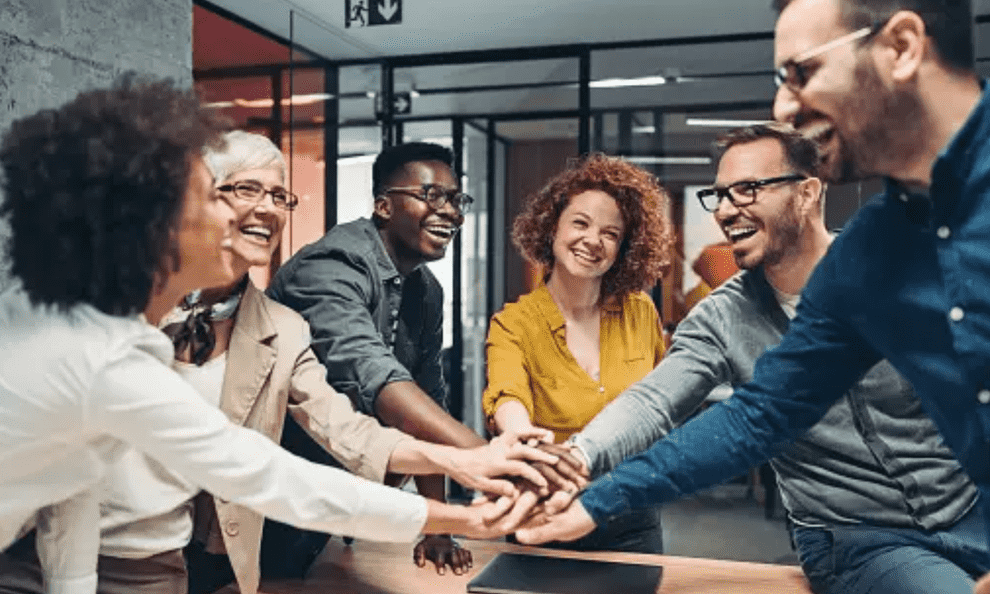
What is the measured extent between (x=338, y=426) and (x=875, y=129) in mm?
1243

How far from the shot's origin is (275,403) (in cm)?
195

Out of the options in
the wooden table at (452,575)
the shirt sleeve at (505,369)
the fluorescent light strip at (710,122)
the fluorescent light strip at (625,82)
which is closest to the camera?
the wooden table at (452,575)

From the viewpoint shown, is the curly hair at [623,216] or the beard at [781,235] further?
the curly hair at [623,216]

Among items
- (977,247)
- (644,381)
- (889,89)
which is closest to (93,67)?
(644,381)

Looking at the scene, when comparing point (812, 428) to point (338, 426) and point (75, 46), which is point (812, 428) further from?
point (75, 46)

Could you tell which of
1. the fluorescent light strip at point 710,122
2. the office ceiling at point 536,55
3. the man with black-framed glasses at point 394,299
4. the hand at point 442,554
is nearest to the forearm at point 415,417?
the man with black-framed glasses at point 394,299

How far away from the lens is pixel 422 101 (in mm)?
4207

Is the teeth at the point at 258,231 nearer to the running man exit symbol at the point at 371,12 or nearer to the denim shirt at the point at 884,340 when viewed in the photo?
the denim shirt at the point at 884,340

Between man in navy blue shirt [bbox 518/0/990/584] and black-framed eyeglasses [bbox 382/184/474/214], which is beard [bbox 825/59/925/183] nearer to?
man in navy blue shirt [bbox 518/0/990/584]

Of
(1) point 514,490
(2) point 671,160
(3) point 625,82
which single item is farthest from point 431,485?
(3) point 625,82

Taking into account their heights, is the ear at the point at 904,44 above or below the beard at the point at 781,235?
above

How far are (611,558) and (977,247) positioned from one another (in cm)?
121

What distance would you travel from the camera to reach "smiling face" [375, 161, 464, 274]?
2.61 m

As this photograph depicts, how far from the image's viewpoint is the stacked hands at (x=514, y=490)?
191 centimetres
